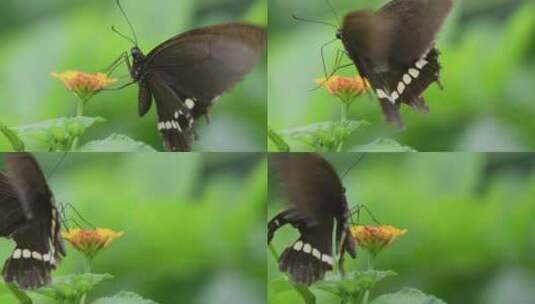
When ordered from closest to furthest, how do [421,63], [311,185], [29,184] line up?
[29,184]
[311,185]
[421,63]

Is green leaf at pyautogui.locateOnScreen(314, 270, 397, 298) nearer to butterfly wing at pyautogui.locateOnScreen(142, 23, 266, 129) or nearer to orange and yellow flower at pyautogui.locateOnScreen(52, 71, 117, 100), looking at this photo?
butterfly wing at pyautogui.locateOnScreen(142, 23, 266, 129)

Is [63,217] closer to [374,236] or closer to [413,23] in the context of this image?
[374,236]

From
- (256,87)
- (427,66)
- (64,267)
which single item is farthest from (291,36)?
(64,267)

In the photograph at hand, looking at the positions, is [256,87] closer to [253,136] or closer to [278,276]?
[253,136]

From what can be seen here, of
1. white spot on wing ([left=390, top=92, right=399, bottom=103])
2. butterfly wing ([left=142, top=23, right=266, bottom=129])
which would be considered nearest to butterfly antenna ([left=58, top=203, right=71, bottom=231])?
butterfly wing ([left=142, top=23, right=266, bottom=129])

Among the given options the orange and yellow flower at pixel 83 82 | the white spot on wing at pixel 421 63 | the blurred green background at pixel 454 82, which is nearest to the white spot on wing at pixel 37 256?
the orange and yellow flower at pixel 83 82

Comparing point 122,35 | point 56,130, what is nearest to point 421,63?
point 122,35

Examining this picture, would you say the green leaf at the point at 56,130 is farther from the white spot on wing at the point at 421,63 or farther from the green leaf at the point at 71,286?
the white spot on wing at the point at 421,63
